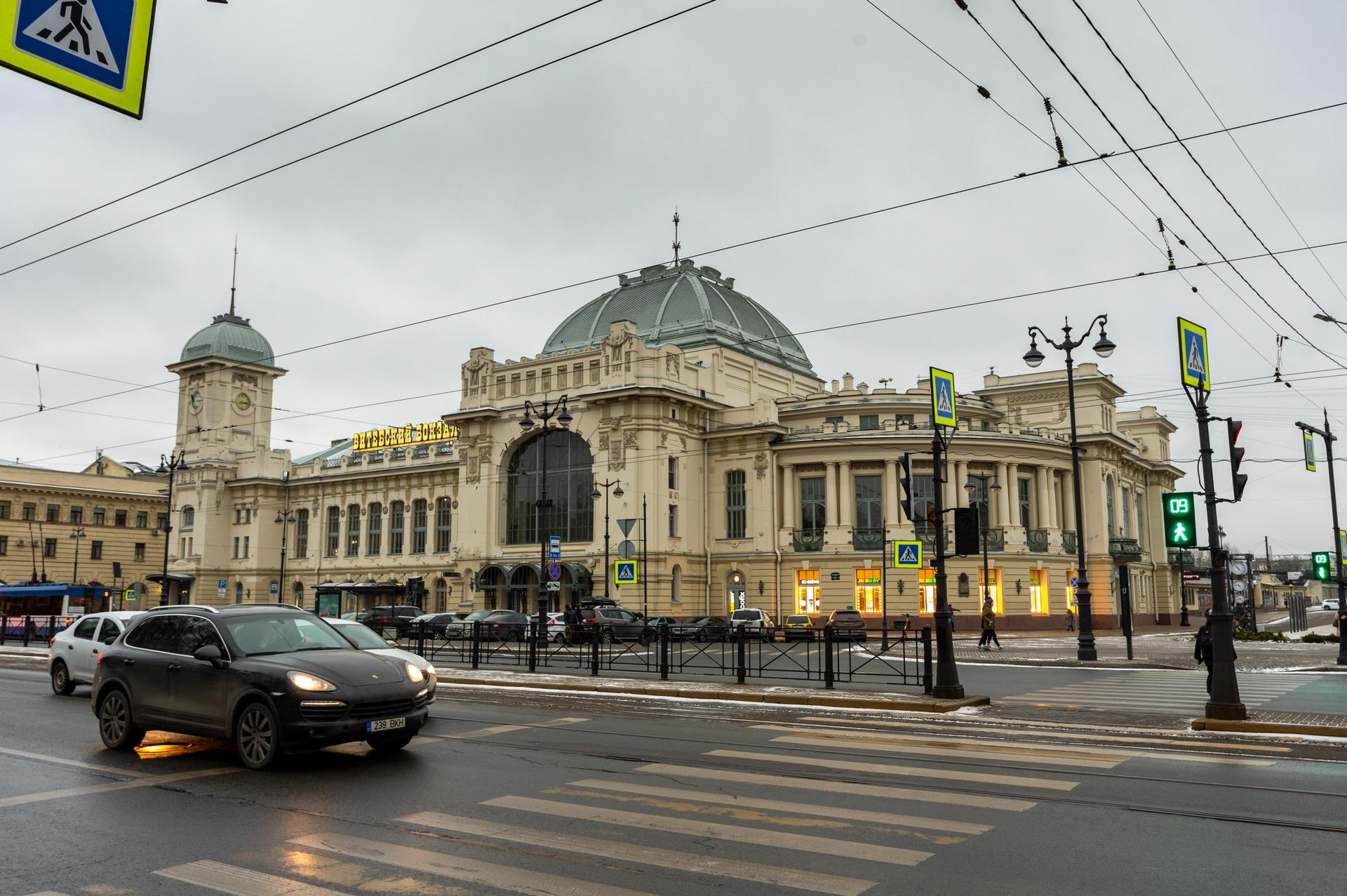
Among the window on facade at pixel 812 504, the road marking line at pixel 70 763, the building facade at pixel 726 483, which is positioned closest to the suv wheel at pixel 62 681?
the road marking line at pixel 70 763

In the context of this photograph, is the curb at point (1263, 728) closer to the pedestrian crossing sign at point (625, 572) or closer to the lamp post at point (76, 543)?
the pedestrian crossing sign at point (625, 572)

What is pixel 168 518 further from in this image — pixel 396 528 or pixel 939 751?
pixel 939 751

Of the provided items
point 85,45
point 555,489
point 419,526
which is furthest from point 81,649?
point 419,526

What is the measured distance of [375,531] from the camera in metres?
78.2

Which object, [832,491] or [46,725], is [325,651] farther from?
[832,491]

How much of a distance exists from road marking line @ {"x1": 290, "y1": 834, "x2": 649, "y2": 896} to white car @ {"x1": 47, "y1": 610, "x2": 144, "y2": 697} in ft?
44.3

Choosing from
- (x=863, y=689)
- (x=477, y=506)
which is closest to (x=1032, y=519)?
(x=477, y=506)

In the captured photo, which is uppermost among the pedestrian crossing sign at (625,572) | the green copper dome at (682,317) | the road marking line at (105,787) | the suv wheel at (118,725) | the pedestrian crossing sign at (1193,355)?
the green copper dome at (682,317)

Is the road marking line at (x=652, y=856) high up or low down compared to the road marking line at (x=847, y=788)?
up

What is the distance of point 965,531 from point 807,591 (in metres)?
42.5

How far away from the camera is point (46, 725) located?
553 inches

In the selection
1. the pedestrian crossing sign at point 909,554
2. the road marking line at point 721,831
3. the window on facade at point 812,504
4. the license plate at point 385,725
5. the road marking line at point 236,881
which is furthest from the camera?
the window on facade at point 812,504

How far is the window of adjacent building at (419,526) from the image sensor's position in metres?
75.1

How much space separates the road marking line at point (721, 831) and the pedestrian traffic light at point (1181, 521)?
1081cm
